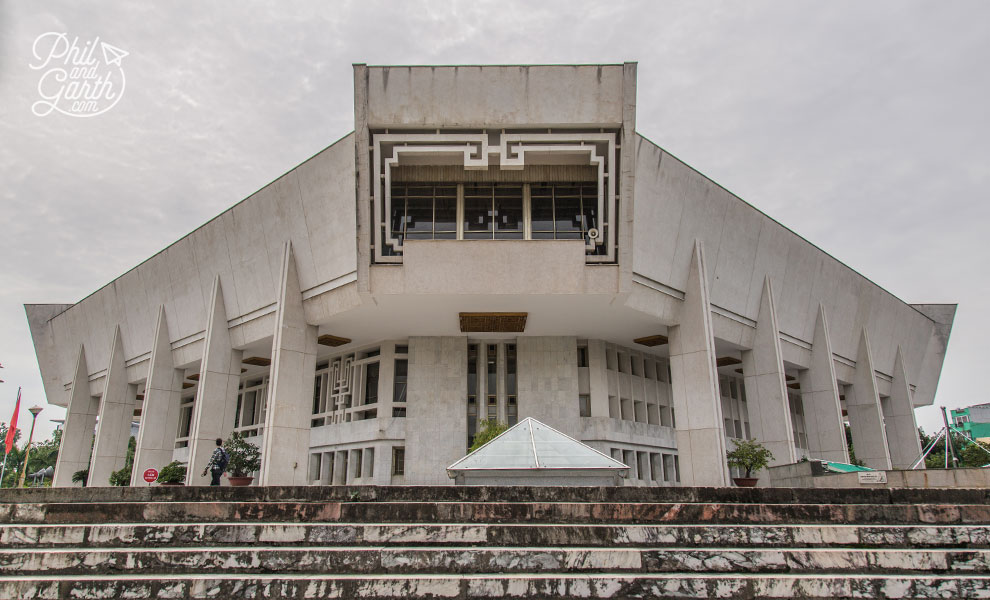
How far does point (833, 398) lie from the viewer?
94.7 feet

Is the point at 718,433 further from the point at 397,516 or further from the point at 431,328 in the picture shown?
the point at 397,516

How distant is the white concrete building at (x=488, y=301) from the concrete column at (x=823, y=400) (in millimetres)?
95

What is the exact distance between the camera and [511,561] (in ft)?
19.8

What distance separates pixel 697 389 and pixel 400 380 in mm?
11464

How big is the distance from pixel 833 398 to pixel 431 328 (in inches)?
699

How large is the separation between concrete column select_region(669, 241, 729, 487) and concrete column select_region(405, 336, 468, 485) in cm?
612

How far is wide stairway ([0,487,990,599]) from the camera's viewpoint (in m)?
5.52

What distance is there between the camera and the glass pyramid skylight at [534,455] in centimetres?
1409

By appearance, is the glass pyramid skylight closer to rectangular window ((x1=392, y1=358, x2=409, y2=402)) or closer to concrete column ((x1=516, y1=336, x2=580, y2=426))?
concrete column ((x1=516, y1=336, x2=580, y2=426))

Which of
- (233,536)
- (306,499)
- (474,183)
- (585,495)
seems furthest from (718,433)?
(233,536)

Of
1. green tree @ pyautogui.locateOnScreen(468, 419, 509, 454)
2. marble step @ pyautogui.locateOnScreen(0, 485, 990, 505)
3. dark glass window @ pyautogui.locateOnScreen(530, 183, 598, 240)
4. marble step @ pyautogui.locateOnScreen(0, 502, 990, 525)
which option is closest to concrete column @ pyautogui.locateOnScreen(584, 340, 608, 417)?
green tree @ pyautogui.locateOnScreen(468, 419, 509, 454)

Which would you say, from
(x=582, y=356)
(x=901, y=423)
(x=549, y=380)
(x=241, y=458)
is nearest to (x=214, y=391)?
(x=241, y=458)

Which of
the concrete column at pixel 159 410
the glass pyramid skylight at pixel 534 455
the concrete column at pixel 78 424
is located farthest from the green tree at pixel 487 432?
the concrete column at pixel 78 424

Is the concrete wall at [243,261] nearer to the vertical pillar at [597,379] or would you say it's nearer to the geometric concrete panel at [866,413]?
the vertical pillar at [597,379]
